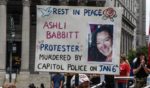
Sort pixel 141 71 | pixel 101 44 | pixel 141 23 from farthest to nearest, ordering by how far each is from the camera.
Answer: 1. pixel 141 23
2. pixel 141 71
3. pixel 101 44

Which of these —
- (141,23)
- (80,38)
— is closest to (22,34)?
(80,38)

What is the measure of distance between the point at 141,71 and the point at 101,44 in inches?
124

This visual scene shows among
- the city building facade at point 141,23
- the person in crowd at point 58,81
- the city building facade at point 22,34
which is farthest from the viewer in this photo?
the city building facade at point 141,23

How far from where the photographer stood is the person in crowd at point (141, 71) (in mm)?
15922

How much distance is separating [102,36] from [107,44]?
181mm

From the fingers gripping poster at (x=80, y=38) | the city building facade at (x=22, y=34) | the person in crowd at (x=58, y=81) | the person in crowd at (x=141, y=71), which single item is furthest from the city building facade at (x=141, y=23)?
the fingers gripping poster at (x=80, y=38)

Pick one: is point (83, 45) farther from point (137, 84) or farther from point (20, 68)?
point (20, 68)

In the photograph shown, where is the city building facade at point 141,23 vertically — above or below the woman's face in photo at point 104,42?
above

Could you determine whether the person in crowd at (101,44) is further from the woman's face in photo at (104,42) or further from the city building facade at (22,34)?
the city building facade at (22,34)

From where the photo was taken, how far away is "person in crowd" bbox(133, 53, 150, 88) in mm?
15922

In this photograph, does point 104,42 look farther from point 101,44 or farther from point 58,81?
point 58,81

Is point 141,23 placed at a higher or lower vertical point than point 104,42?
higher

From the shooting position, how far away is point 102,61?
13258 mm

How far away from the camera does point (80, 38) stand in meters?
13.2
